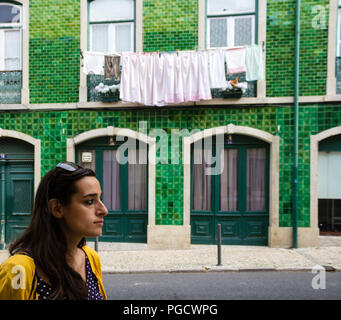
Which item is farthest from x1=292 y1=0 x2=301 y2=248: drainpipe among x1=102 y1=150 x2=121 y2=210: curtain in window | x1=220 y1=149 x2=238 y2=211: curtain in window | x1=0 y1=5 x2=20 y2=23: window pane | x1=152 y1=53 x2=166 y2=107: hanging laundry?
x1=0 y1=5 x2=20 y2=23: window pane

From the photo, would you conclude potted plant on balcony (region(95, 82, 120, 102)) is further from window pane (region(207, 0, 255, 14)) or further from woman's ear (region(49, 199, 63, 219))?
woman's ear (region(49, 199, 63, 219))

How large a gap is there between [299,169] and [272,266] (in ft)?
11.2

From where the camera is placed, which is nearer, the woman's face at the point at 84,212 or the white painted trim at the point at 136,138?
the woman's face at the point at 84,212

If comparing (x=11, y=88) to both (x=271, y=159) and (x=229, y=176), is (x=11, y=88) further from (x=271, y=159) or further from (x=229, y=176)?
(x=271, y=159)

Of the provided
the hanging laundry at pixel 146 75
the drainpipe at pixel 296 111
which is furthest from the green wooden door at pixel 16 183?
the drainpipe at pixel 296 111

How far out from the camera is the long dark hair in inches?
61.3

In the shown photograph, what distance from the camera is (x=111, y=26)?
33.8ft

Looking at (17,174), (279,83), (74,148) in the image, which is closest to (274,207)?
(279,83)

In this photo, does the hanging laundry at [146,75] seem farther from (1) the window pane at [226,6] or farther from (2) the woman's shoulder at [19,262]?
(2) the woman's shoulder at [19,262]

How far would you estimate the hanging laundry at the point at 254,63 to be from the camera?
914 centimetres

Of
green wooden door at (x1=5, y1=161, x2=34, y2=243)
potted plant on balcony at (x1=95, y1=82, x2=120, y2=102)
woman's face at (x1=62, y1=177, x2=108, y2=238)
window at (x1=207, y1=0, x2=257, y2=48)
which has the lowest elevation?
green wooden door at (x1=5, y1=161, x2=34, y2=243)

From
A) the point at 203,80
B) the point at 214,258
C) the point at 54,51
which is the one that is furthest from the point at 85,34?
the point at 214,258

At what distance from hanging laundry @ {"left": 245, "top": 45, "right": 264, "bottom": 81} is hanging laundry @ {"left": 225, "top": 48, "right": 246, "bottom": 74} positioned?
0.15m

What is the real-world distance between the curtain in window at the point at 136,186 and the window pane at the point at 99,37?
3.89 metres
